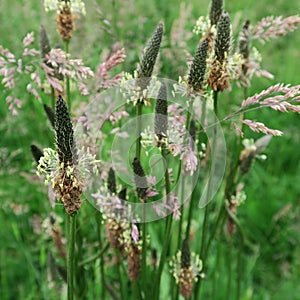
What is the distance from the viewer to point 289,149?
123 inches

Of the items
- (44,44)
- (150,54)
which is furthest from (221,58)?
(44,44)

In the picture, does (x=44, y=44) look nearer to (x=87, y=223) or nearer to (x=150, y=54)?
(x=150, y=54)

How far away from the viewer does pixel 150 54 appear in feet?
3.38

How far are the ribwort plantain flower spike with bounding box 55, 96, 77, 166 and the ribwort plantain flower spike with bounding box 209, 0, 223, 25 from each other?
1.83 feet

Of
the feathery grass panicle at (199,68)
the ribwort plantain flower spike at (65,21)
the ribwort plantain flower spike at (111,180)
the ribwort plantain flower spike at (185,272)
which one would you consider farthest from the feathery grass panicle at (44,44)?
the ribwort plantain flower spike at (185,272)

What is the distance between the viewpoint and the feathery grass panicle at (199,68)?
3.26 feet

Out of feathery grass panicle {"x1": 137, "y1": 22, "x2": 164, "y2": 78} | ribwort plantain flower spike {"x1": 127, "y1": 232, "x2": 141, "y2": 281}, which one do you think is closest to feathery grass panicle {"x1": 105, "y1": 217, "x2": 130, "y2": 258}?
ribwort plantain flower spike {"x1": 127, "y1": 232, "x2": 141, "y2": 281}

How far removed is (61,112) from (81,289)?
84cm

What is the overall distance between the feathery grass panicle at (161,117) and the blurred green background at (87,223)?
0.72 meters

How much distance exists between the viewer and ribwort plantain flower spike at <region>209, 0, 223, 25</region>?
1.23 meters

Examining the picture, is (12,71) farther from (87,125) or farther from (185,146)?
(185,146)

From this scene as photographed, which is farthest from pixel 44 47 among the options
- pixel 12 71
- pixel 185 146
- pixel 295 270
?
pixel 295 270

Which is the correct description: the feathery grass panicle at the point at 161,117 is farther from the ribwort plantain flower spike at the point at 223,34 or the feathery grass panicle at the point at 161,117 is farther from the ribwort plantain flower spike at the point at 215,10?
the ribwort plantain flower spike at the point at 215,10

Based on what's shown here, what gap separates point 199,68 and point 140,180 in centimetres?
29
